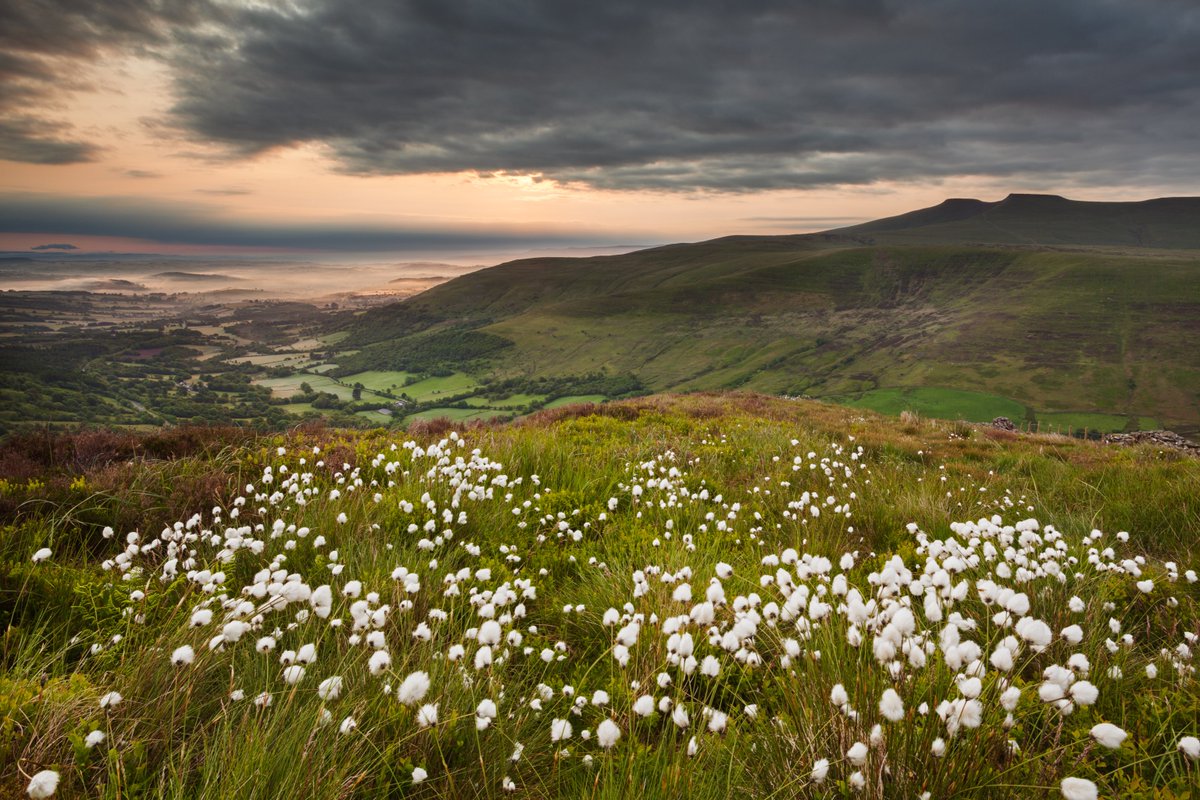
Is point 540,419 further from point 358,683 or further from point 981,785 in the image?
point 981,785

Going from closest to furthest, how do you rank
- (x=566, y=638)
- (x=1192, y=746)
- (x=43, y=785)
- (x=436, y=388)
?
(x=43, y=785) < (x=1192, y=746) < (x=566, y=638) < (x=436, y=388)

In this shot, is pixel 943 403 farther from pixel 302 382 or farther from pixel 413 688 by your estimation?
pixel 302 382

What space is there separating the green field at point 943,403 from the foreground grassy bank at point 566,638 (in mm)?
130873

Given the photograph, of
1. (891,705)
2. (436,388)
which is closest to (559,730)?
(891,705)

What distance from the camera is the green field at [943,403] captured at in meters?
125

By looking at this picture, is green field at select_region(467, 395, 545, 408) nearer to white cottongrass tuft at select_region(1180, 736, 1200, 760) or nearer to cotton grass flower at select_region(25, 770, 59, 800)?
cotton grass flower at select_region(25, 770, 59, 800)

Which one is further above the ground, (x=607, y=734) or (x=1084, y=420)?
(x=607, y=734)

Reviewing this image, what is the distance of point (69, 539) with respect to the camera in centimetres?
520

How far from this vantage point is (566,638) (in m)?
4.45

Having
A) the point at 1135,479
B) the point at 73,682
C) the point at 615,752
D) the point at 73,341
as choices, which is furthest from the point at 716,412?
the point at 73,341

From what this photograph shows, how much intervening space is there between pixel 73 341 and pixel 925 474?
226 m

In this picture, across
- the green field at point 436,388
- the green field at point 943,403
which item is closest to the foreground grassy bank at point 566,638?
the green field at point 943,403

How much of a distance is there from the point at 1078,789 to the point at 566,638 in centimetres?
327

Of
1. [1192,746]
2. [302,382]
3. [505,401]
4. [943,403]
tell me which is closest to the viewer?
[1192,746]
